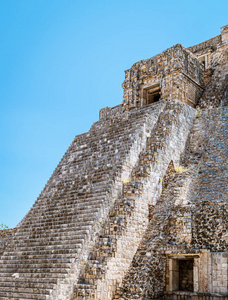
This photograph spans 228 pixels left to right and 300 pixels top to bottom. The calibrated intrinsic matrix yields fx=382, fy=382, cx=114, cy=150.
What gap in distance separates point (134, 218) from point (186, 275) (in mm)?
2245

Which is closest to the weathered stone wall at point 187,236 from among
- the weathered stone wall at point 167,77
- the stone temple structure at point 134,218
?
the stone temple structure at point 134,218

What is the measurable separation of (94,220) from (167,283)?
275 cm

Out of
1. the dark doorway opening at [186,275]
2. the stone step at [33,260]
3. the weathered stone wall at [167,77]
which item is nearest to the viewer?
the stone step at [33,260]

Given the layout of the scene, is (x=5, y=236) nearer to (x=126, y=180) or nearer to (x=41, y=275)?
(x=41, y=275)

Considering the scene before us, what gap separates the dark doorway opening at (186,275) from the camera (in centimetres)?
1084

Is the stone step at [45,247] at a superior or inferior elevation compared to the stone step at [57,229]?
inferior

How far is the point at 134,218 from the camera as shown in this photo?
1184 cm

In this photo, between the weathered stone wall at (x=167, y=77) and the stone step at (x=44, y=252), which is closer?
the stone step at (x=44, y=252)

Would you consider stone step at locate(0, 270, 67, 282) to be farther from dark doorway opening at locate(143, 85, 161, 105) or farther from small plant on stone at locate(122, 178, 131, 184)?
dark doorway opening at locate(143, 85, 161, 105)

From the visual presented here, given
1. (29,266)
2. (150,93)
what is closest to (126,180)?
(29,266)

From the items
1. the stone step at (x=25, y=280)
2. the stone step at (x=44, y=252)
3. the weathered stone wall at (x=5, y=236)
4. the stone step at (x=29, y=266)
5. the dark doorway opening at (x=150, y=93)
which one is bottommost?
the stone step at (x=25, y=280)

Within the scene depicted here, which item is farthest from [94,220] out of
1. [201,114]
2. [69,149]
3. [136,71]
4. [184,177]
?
[136,71]

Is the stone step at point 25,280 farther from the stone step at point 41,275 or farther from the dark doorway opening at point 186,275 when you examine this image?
the dark doorway opening at point 186,275

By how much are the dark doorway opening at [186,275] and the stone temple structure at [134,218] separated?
0.03 meters
